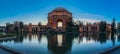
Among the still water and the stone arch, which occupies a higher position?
the stone arch

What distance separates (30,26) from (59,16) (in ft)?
65.1

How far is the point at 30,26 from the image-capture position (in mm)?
119500

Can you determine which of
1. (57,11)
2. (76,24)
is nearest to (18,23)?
(57,11)

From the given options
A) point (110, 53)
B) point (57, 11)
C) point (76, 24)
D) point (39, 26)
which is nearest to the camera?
point (110, 53)

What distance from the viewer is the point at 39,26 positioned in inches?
4523

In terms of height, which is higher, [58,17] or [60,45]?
[58,17]

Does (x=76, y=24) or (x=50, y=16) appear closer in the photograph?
(x=76, y=24)

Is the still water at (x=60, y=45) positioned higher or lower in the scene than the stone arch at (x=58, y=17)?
lower

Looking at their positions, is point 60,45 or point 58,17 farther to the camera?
point 58,17

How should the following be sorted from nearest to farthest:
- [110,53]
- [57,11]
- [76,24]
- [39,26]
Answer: [110,53]
[76,24]
[57,11]
[39,26]

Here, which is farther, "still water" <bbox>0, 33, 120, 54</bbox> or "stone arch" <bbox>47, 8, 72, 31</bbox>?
"stone arch" <bbox>47, 8, 72, 31</bbox>

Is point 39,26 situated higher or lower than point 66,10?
lower

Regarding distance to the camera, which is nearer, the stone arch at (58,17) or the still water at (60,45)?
the still water at (60,45)

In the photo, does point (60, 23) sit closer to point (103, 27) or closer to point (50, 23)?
point (50, 23)
